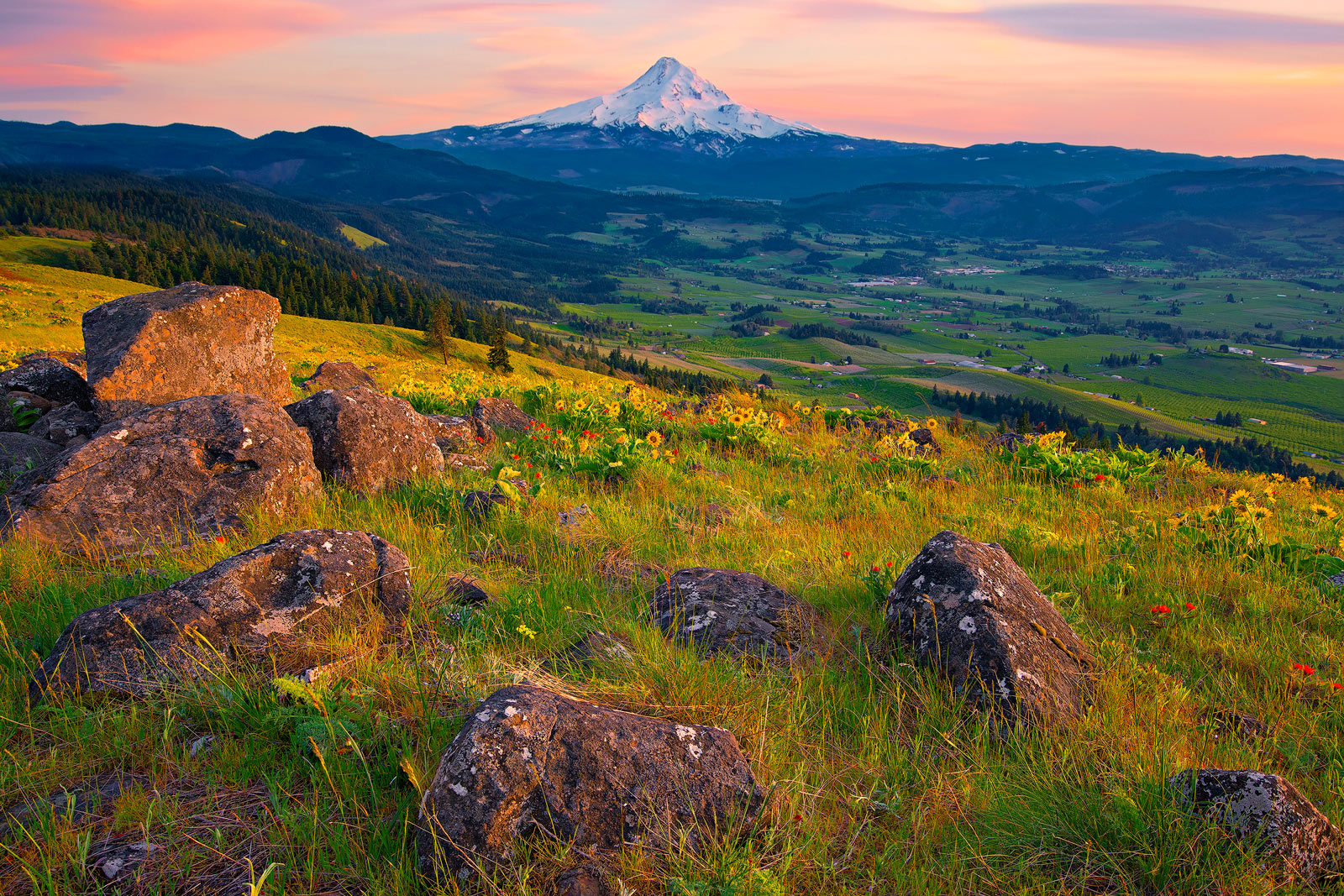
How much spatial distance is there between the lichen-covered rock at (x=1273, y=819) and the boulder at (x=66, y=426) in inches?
401

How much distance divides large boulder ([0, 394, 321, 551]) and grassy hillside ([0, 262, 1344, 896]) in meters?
0.36

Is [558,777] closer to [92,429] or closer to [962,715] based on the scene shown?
[962,715]

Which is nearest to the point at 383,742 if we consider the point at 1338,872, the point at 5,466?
the point at 1338,872

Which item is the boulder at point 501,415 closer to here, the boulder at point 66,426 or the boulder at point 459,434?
the boulder at point 459,434

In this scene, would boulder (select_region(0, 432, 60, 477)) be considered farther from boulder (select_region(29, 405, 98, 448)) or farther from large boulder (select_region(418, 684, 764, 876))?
large boulder (select_region(418, 684, 764, 876))

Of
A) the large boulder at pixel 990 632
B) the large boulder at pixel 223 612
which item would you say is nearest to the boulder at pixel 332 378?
the large boulder at pixel 223 612

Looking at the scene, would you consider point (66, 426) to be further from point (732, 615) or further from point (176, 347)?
point (732, 615)

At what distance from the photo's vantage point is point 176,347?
8.23 m

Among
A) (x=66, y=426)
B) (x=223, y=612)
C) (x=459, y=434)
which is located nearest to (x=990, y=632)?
(x=223, y=612)

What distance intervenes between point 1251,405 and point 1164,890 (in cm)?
22958

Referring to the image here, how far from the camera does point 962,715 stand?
12.9 ft

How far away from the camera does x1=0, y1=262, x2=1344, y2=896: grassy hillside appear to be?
277 centimetres

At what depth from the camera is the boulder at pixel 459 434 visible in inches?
377

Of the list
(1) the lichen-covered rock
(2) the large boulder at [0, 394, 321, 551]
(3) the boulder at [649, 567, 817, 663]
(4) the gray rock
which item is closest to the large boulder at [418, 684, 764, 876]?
(3) the boulder at [649, 567, 817, 663]
